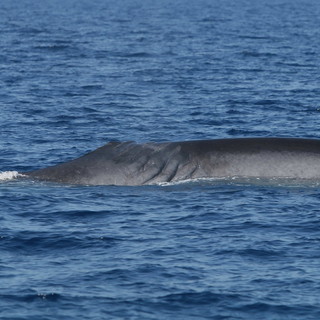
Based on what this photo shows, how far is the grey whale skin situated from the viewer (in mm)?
26016

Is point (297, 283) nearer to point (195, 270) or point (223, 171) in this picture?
point (195, 270)

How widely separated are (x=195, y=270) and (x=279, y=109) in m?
22.3

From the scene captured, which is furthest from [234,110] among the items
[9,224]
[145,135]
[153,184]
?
[9,224]

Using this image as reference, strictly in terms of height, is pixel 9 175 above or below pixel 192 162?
below

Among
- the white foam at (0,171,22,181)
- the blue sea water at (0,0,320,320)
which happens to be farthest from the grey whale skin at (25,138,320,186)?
the white foam at (0,171,22,181)

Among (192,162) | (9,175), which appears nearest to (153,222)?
(192,162)

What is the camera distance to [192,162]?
26328 mm

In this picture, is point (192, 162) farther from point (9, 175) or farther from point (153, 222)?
point (9, 175)

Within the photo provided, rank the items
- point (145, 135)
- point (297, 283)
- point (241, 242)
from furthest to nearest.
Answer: point (145, 135) → point (241, 242) → point (297, 283)

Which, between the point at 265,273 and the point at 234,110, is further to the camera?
the point at 234,110

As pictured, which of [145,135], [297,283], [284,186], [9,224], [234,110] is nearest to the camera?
[297,283]

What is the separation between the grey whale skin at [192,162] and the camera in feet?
85.4

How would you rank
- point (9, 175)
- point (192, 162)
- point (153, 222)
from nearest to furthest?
1. point (153, 222)
2. point (192, 162)
3. point (9, 175)

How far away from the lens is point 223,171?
2606 cm
